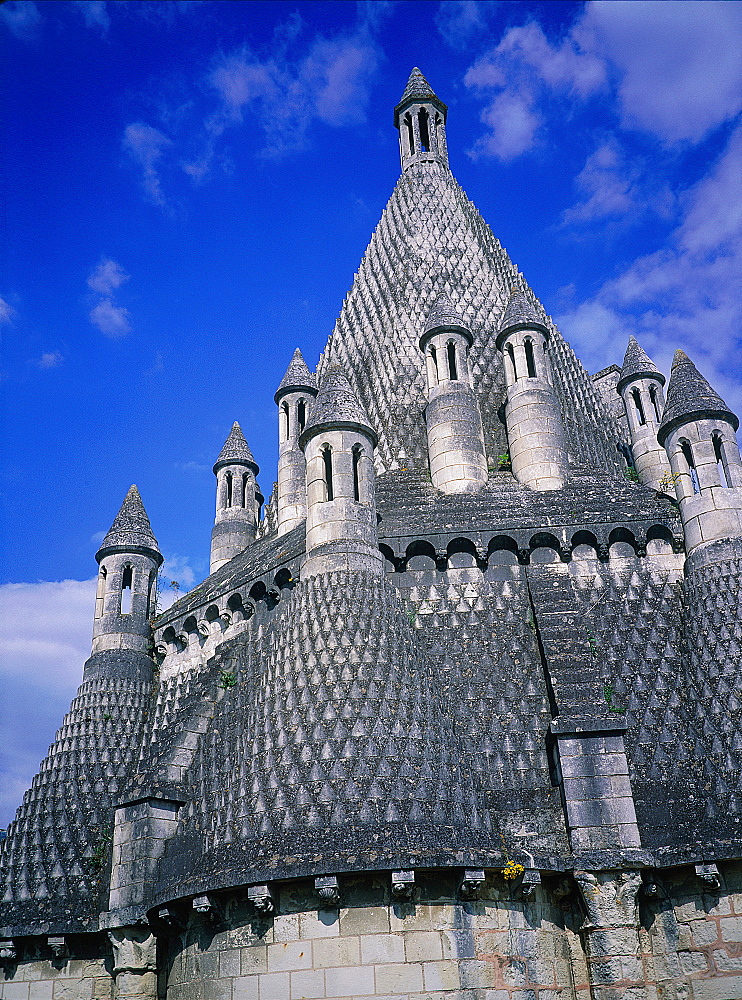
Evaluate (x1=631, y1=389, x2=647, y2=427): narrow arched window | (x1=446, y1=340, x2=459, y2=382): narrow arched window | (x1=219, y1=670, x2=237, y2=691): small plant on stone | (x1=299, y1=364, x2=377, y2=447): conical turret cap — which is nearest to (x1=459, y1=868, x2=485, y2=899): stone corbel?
(x1=219, y1=670, x2=237, y2=691): small plant on stone

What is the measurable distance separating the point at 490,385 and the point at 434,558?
7.32m

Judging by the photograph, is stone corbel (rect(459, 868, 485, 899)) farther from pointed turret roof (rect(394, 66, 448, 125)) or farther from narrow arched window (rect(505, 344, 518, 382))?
pointed turret roof (rect(394, 66, 448, 125))

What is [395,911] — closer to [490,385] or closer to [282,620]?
[282,620]

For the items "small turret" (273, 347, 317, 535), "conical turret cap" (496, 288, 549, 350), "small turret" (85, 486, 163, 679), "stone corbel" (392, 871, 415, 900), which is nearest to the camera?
"stone corbel" (392, 871, 415, 900)

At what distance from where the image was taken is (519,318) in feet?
80.2

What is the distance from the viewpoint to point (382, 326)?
1108 inches

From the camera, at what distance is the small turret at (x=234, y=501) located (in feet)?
91.0

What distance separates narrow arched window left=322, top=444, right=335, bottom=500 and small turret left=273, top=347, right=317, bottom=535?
4.69 meters

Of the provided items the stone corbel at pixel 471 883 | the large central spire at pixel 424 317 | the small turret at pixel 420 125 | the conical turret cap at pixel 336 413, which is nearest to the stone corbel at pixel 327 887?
the stone corbel at pixel 471 883

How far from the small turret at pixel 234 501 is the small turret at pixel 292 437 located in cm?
269

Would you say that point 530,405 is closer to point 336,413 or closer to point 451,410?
point 451,410

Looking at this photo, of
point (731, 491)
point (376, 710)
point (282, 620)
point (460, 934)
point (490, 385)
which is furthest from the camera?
point (490, 385)

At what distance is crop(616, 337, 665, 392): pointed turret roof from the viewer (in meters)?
27.3

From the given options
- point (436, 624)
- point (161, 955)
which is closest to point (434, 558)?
point (436, 624)
